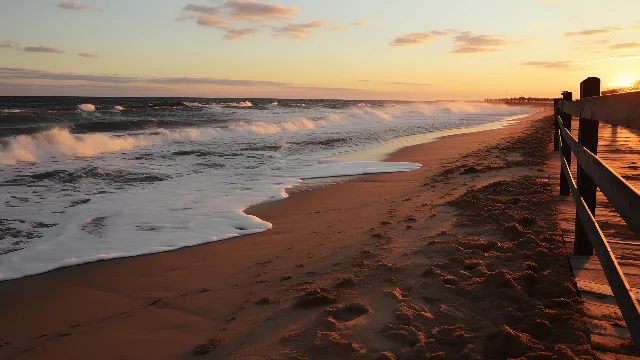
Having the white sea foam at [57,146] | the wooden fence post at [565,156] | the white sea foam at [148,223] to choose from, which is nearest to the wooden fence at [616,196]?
the wooden fence post at [565,156]

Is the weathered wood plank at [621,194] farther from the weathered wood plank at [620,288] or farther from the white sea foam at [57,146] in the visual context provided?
the white sea foam at [57,146]

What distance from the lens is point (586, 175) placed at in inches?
126

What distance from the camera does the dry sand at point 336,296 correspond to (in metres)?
2.72

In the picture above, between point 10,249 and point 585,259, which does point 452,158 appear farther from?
point 10,249

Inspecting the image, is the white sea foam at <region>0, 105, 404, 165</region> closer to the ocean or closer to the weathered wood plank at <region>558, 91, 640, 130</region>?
the ocean

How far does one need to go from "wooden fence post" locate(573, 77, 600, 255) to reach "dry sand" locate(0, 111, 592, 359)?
23cm

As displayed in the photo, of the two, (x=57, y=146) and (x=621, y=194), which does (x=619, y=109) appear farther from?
(x=57, y=146)

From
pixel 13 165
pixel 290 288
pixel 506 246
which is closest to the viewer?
pixel 290 288

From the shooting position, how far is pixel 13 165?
11.8 metres

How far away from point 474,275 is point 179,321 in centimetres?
236

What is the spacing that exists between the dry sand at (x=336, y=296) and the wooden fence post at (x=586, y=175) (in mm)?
226

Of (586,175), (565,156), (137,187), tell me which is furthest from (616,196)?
(137,187)

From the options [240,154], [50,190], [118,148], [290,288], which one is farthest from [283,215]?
[118,148]

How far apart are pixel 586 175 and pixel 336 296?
209 cm
